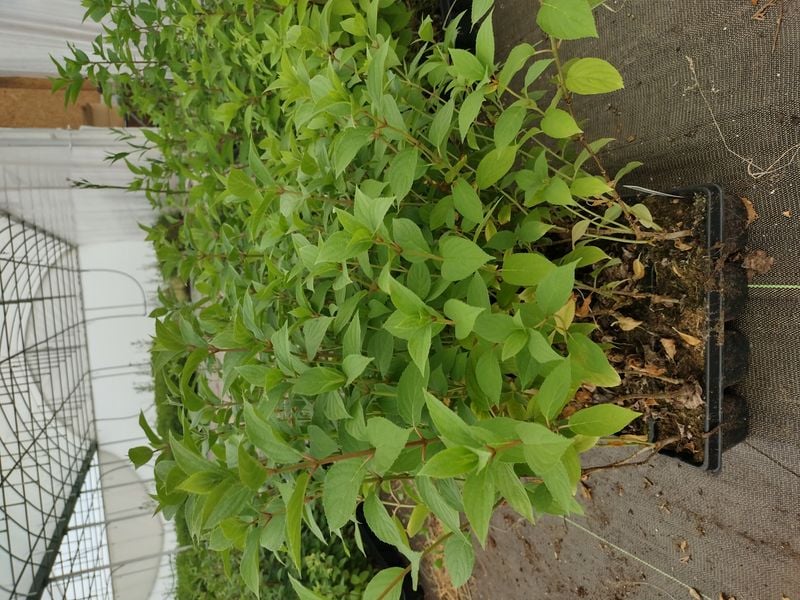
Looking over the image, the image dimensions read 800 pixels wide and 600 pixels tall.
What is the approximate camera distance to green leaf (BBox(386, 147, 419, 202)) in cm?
77

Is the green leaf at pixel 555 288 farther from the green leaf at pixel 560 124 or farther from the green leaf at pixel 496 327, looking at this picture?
the green leaf at pixel 560 124

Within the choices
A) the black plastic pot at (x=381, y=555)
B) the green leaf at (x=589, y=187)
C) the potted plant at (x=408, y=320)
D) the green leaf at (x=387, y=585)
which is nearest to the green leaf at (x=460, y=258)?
the potted plant at (x=408, y=320)

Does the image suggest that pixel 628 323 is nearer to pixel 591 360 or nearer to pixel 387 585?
pixel 591 360

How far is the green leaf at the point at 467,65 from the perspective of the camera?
707 mm

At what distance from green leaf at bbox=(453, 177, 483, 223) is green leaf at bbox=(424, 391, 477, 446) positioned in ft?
1.22

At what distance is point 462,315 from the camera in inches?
25.4

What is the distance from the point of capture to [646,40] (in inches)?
38.3

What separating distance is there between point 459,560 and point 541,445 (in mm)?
328

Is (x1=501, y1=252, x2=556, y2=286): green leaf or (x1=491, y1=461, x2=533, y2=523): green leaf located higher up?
(x1=501, y1=252, x2=556, y2=286): green leaf

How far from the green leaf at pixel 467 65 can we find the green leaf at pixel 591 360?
1.25 feet

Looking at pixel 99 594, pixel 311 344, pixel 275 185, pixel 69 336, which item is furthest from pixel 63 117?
pixel 311 344

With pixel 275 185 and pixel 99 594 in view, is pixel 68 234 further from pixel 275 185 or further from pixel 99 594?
pixel 275 185

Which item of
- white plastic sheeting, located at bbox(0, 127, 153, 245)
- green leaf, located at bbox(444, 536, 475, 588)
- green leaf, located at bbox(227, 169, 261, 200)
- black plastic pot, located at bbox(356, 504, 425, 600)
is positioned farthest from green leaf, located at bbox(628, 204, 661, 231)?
white plastic sheeting, located at bbox(0, 127, 153, 245)

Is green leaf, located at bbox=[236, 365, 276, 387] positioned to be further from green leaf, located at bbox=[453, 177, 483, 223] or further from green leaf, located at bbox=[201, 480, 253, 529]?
green leaf, located at bbox=[453, 177, 483, 223]
